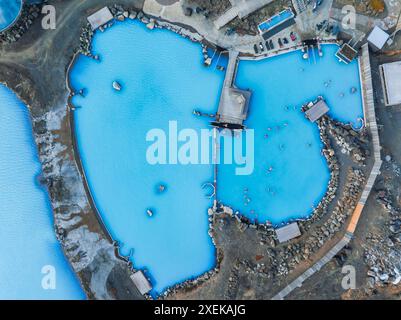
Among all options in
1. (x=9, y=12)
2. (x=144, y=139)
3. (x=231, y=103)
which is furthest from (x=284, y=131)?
(x=9, y=12)

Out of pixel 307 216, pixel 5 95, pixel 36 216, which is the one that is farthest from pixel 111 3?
pixel 307 216

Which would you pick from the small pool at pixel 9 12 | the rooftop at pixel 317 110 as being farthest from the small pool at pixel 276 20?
the small pool at pixel 9 12

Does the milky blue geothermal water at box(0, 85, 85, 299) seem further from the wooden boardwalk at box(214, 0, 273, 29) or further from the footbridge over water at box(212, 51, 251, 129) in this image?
the wooden boardwalk at box(214, 0, 273, 29)

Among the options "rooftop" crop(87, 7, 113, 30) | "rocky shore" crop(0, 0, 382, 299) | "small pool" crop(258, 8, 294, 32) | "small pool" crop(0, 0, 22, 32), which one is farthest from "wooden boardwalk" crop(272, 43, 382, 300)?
"small pool" crop(0, 0, 22, 32)

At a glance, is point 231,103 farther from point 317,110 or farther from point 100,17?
point 100,17

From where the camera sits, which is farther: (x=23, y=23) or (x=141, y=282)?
(x=141, y=282)

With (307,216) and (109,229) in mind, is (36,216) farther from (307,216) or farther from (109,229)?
(307,216)
